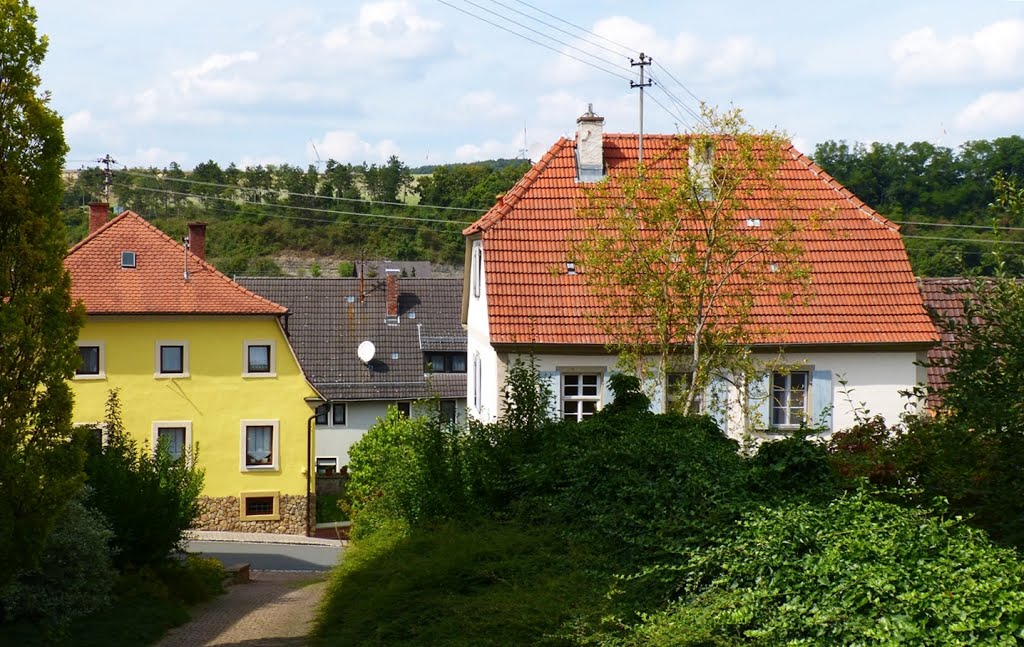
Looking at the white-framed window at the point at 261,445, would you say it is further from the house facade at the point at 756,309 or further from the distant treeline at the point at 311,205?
the distant treeline at the point at 311,205

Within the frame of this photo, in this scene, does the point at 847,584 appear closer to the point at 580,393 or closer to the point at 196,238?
the point at 580,393

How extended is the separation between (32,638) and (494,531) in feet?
16.8

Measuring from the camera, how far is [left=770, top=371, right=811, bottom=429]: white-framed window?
2538 cm

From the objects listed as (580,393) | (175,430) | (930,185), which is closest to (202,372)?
(175,430)

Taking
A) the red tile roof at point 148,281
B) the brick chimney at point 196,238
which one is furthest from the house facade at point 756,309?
the brick chimney at point 196,238

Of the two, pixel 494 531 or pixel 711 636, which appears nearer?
pixel 711 636

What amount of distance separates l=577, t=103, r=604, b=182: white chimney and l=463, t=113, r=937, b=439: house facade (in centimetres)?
2

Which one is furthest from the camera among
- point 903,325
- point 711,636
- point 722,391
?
point 903,325

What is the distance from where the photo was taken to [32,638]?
12.1 metres

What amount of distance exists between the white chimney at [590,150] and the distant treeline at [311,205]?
58428 mm

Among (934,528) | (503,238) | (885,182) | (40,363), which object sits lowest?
(934,528)

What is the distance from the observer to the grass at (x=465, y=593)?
9.02m


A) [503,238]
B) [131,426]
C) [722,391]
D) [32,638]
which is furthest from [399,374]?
[32,638]

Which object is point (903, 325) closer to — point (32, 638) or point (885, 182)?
point (32, 638)
